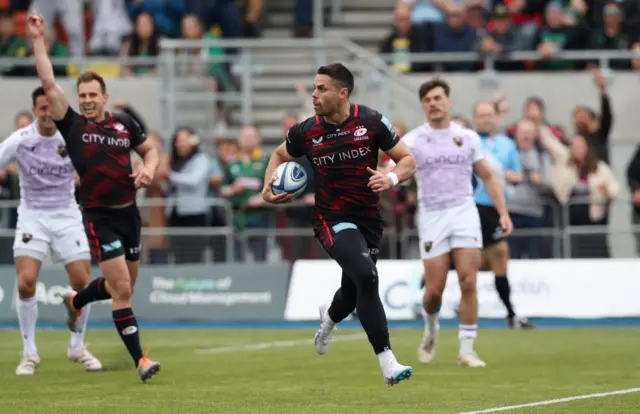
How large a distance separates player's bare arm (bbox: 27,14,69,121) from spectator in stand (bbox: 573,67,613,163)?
10.4m

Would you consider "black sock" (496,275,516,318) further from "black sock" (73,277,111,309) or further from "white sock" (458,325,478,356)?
"black sock" (73,277,111,309)

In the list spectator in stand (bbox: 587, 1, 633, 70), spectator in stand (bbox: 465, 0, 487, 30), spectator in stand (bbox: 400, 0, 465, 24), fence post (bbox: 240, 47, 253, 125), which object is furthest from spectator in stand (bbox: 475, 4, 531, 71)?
fence post (bbox: 240, 47, 253, 125)

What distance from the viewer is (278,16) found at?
27438mm

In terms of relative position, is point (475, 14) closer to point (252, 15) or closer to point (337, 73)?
point (252, 15)

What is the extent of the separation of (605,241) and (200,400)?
1109cm

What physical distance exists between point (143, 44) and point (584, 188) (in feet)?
28.2

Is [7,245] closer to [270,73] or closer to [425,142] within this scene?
[270,73]

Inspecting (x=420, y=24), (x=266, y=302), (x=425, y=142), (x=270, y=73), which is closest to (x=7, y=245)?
(x=266, y=302)

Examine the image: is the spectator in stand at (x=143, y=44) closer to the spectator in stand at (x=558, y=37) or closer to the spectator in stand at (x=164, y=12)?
the spectator in stand at (x=164, y=12)

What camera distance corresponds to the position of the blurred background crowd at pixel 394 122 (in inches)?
810

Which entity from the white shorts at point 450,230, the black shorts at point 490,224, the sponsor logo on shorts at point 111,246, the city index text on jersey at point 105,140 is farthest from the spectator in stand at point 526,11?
the sponsor logo on shorts at point 111,246

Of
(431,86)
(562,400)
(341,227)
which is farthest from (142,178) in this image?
(562,400)

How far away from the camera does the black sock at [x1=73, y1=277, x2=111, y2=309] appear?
13195 mm

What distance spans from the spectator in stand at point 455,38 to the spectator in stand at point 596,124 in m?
2.94
